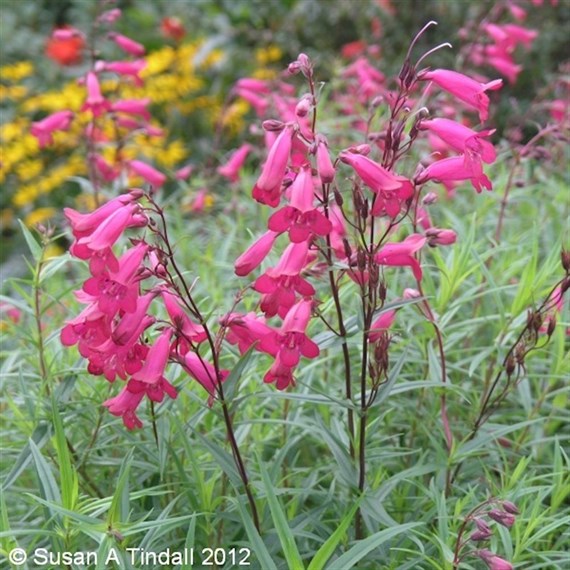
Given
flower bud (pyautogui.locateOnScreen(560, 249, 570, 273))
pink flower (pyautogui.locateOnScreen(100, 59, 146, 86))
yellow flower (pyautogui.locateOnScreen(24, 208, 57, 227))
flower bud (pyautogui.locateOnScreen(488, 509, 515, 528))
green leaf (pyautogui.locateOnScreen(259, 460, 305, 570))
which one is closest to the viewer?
green leaf (pyautogui.locateOnScreen(259, 460, 305, 570))

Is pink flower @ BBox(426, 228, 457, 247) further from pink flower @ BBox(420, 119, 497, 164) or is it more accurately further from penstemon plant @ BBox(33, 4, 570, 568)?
pink flower @ BBox(420, 119, 497, 164)

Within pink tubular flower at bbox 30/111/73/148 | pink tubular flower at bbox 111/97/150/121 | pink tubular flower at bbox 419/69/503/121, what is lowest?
pink tubular flower at bbox 30/111/73/148

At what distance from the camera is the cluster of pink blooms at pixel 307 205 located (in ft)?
6.11

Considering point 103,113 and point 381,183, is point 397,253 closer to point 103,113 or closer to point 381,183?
point 381,183

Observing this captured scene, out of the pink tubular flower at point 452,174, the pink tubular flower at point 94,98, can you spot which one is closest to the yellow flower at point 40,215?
the pink tubular flower at point 94,98

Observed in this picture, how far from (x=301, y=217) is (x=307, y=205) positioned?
0.04m

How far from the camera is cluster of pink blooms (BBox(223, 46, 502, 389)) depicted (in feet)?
6.11

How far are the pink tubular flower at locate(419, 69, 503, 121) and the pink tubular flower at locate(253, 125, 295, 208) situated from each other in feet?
1.46

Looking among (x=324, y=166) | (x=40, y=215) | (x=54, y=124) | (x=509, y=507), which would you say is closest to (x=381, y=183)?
(x=324, y=166)

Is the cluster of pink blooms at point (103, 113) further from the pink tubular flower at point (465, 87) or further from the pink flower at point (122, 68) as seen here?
the pink tubular flower at point (465, 87)

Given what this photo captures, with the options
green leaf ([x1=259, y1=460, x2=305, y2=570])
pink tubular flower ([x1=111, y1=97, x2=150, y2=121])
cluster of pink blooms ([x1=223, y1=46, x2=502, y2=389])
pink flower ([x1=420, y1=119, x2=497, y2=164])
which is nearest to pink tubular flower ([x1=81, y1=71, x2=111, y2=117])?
pink tubular flower ([x1=111, y1=97, x2=150, y2=121])

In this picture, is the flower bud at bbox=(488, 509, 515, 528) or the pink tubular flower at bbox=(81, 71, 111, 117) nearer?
the flower bud at bbox=(488, 509, 515, 528)

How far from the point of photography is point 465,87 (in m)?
2.13

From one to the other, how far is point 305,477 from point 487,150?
1.13m
